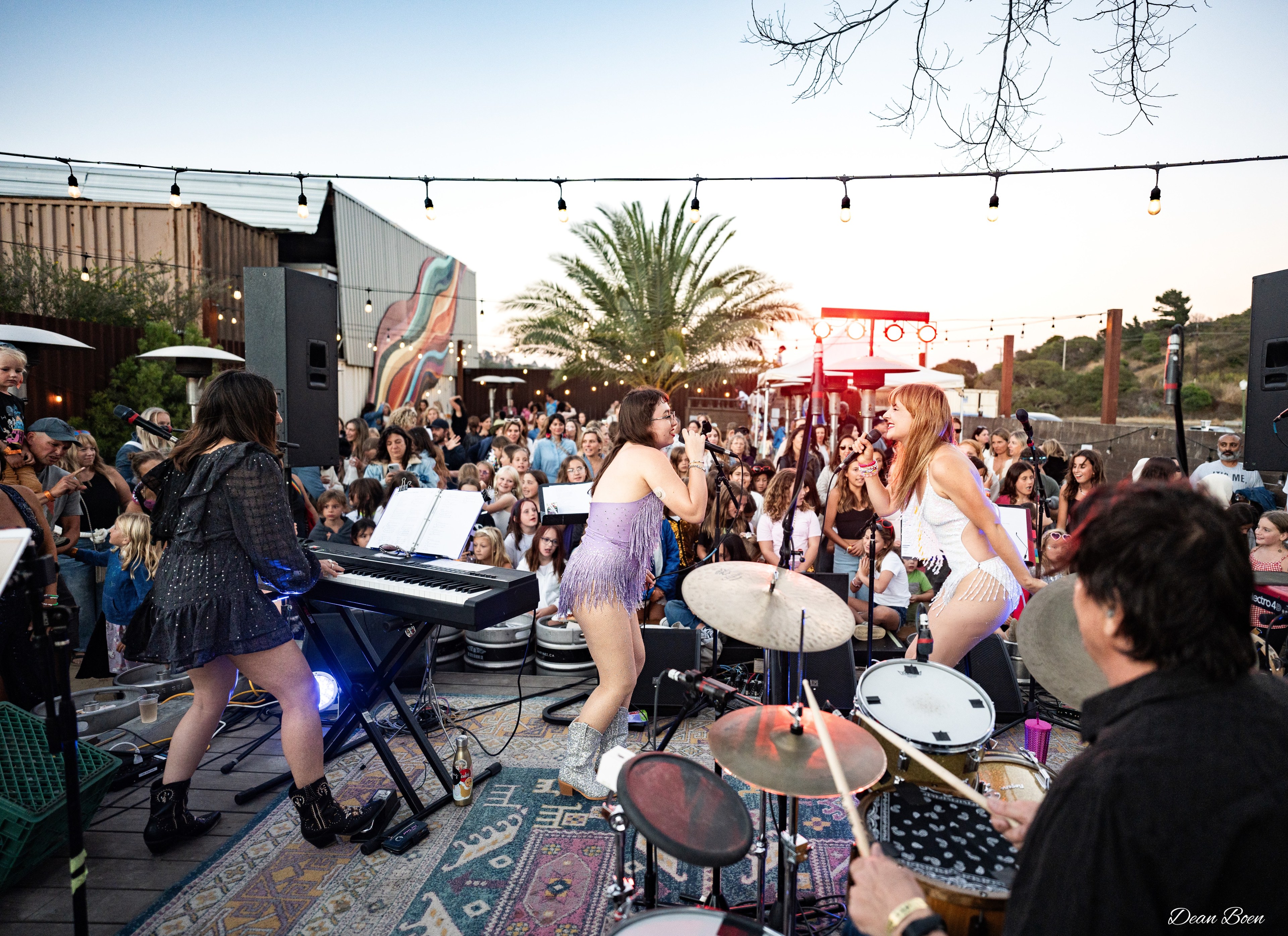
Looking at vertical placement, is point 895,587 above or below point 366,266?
below

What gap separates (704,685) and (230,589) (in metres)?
1.86

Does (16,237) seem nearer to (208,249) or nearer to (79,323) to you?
(208,249)

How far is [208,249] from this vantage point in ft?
49.8

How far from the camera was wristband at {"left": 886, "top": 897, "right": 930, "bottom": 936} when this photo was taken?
48.6 inches

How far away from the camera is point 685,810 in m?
1.55

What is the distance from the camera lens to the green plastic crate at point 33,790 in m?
2.56

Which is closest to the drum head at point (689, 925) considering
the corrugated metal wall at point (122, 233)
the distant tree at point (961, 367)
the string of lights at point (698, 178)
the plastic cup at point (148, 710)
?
the plastic cup at point (148, 710)

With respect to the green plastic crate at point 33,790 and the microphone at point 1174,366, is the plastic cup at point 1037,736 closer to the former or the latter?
the microphone at point 1174,366

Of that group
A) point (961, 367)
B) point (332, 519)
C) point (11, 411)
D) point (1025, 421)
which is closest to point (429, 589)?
point (11, 411)

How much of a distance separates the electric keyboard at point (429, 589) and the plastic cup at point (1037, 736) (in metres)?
2.53

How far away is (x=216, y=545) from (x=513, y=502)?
12.9 feet

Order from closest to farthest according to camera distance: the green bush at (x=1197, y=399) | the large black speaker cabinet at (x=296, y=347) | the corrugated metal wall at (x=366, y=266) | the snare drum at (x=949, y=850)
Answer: the snare drum at (x=949, y=850) < the large black speaker cabinet at (x=296, y=347) < the corrugated metal wall at (x=366, y=266) < the green bush at (x=1197, y=399)

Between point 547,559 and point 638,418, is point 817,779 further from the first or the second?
point 547,559

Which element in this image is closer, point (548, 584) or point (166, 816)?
point (166, 816)
